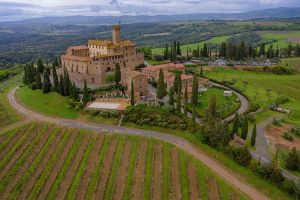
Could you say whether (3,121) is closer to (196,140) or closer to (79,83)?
(79,83)

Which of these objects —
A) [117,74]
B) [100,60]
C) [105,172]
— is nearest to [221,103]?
[117,74]

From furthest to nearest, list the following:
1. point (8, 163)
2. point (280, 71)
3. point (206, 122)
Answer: point (280, 71) < point (206, 122) < point (8, 163)

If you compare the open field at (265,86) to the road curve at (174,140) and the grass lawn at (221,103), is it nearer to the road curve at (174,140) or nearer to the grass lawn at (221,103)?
the grass lawn at (221,103)

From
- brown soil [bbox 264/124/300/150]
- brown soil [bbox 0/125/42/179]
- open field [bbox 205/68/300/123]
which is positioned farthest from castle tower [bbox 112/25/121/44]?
brown soil [bbox 264/124/300/150]

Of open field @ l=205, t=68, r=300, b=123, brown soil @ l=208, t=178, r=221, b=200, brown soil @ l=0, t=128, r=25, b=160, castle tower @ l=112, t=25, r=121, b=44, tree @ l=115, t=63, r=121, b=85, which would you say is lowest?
brown soil @ l=208, t=178, r=221, b=200

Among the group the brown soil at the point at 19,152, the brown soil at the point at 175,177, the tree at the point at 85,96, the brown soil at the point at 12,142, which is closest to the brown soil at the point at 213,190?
the brown soil at the point at 175,177

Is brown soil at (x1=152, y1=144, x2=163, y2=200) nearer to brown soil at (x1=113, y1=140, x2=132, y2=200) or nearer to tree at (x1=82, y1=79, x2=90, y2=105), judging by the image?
brown soil at (x1=113, y1=140, x2=132, y2=200)

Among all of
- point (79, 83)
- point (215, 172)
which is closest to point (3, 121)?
point (79, 83)
